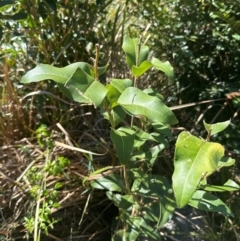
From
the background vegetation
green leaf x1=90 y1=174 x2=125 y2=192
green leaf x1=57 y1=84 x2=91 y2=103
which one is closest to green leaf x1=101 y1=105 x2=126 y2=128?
green leaf x1=57 y1=84 x2=91 y2=103

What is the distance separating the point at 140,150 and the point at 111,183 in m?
0.15

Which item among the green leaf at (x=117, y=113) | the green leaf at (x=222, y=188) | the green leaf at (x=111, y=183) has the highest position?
the green leaf at (x=117, y=113)

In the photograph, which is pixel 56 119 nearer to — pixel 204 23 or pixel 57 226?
pixel 57 226

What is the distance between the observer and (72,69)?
1.08m

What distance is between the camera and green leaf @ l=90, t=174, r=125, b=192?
1.48m

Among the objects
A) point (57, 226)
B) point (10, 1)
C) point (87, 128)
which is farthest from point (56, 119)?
point (10, 1)

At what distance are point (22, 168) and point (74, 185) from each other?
0.20 meters

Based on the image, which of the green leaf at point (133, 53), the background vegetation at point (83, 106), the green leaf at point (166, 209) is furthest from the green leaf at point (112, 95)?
the background vegetation at point (83, 106)

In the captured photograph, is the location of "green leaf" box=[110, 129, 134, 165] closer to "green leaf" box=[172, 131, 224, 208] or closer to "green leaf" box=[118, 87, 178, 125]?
"green leaf" box=[118, 87, 178, 125]

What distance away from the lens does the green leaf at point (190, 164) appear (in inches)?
34.8

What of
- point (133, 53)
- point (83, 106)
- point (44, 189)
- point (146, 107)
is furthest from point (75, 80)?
point (83, 106)

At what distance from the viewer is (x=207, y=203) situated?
1.23 meters

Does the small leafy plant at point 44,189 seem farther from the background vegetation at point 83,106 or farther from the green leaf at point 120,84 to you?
the green leaf at point 120,84

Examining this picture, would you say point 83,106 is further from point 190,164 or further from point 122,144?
point 190,164
